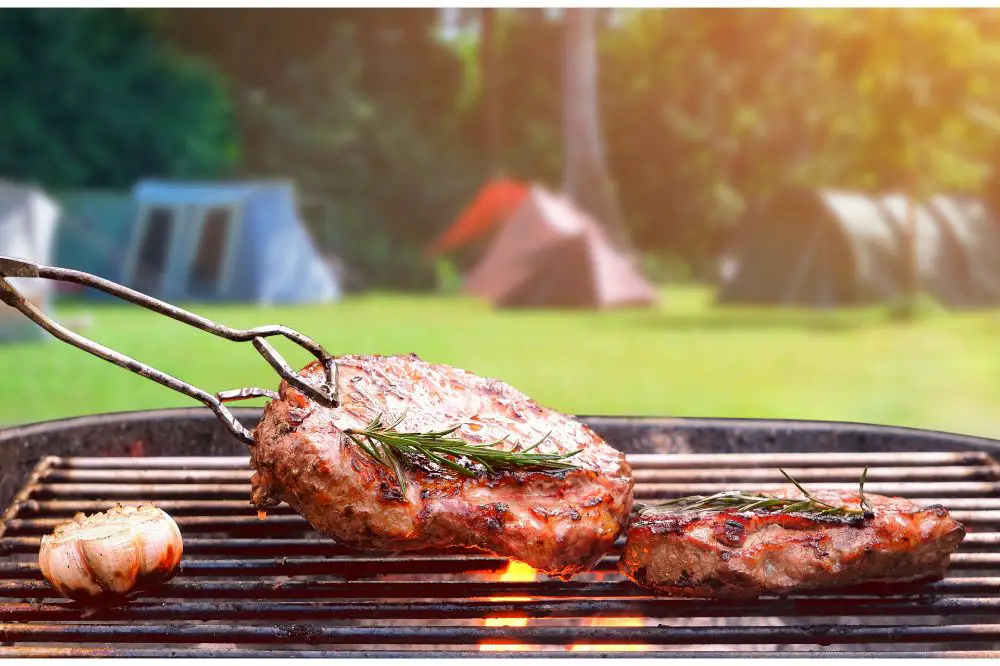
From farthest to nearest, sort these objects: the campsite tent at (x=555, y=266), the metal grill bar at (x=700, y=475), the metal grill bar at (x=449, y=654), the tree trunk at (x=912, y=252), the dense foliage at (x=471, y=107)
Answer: the dense foliage at (x=471, y=107) < the tree trunk at (x=912, y=252) < the campsite tent at (x=555, y=266) < the metal grill bar at (x=700, y=475) < the metal grill bar at (x=449, y=654)

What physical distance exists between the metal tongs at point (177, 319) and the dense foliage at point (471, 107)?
1433 centimetres

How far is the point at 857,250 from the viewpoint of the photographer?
15.1 metres

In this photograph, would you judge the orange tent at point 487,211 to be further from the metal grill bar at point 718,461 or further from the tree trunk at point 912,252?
the metal grill bar at point 718,461

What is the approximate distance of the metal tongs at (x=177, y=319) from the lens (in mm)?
1814

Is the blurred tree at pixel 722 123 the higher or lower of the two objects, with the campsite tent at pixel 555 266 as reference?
higher

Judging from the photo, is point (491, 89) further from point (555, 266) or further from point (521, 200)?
point (555, 266)

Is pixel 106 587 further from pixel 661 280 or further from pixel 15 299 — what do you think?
pixel 661 280

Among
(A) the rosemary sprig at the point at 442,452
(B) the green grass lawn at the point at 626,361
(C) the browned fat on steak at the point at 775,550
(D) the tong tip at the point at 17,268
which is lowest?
(B) the green grass lawn at the point at 626,361

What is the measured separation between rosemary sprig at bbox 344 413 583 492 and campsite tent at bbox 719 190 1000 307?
14.2 meters

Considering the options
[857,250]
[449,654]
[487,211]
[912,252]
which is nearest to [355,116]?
[487,211]

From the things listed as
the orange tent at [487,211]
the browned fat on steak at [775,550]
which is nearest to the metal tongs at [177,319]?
the browned fat on steak at [775,550]

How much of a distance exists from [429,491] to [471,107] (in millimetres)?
22414

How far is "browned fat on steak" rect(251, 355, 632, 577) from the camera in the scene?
1.94m

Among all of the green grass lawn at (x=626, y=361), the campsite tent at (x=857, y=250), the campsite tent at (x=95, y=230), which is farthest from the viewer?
the campsite tent at (x=95, y=230)
